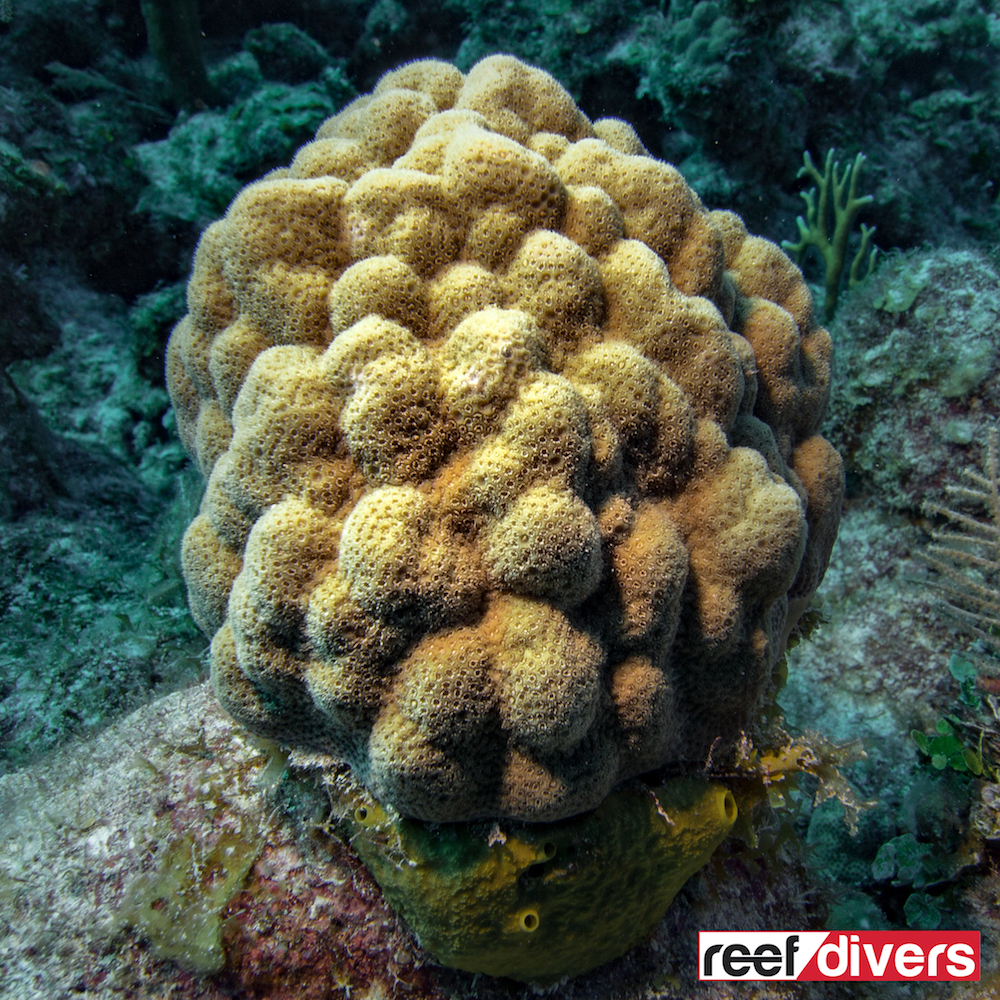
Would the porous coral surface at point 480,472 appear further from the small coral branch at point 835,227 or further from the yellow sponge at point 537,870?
the small coral branch at point 835,227

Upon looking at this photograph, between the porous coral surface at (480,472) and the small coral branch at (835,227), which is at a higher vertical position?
the small coral branch at (835,227)

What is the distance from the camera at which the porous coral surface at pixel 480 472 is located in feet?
5.76

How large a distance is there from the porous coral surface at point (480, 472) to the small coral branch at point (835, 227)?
199 inches

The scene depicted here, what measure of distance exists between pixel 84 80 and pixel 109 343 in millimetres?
3002

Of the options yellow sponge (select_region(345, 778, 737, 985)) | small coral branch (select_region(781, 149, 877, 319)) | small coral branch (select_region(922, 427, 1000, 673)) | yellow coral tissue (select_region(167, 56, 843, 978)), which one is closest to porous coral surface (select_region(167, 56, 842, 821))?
yellow coral tissue (select_region(167, 56, 843, 978))

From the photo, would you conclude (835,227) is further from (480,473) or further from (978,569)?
(480,473)

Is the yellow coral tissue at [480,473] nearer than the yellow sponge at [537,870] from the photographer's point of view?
Yes

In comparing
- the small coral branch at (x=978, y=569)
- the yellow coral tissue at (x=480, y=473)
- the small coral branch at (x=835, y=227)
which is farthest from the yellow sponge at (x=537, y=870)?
the small coral branch at (x=835, y=227)

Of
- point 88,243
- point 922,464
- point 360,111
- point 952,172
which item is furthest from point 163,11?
point 952,172

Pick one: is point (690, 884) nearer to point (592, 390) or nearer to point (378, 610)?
point (378, 610)

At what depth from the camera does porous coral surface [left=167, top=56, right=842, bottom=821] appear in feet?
5.76

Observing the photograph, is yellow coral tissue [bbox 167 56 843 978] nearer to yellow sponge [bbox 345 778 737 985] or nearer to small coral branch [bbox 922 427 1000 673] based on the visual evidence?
yellow sponge [bbox 345 778 737 985]

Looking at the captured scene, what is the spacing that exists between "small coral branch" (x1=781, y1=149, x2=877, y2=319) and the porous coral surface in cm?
505

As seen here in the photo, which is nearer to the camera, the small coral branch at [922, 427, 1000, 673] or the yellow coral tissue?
the yellow coral tissue
